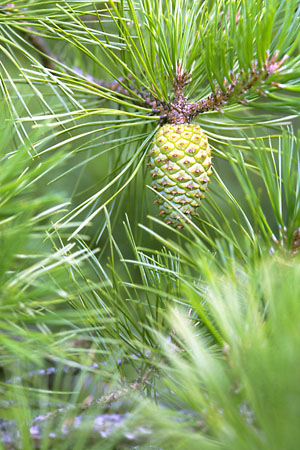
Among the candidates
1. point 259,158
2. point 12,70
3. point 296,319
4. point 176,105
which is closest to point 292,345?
point 296,319

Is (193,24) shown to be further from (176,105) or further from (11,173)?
(11,173)

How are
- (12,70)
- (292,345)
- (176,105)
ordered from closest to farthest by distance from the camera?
(292,345)
(176,105)
(12,70)

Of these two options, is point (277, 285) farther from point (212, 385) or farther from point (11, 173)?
point (11, 173)

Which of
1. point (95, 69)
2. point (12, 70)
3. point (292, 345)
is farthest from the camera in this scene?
point (12, 70)

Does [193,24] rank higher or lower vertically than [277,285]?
higher

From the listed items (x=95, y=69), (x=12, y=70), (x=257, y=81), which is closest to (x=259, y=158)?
(x=257, y=81)

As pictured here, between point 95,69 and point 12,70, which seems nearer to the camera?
point 95,69

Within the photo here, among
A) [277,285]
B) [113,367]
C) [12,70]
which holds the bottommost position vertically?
[113,367]
